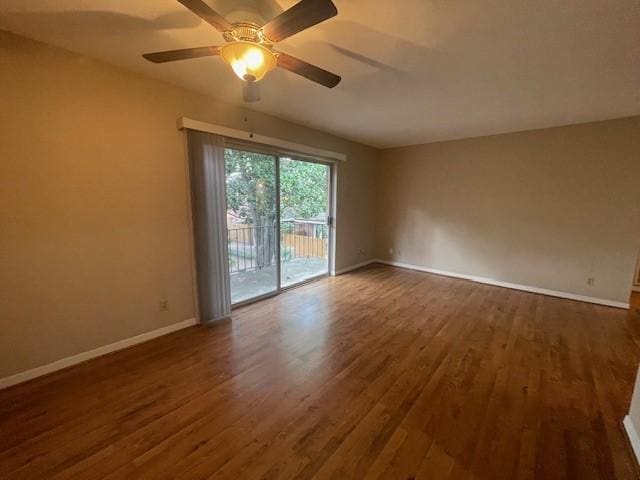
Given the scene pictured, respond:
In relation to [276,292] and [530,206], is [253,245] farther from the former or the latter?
[530,206]

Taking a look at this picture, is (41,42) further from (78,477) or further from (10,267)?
(78,477)

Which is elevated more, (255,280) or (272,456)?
(255,280)

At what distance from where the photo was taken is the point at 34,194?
6.22 feet

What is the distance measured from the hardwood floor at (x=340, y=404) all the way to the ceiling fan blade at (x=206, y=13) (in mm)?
2085

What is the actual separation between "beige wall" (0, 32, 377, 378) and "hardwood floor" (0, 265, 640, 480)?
1.14 ft

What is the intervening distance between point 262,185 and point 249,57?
2123 mm

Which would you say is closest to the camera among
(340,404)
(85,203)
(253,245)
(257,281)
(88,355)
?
(340,404)

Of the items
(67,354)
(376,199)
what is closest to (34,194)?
(67,354)

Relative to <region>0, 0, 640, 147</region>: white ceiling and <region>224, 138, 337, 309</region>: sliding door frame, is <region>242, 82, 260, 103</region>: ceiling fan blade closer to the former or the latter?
<region>0, 0, 640, 147</region>: white ceiling

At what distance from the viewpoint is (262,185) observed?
3.44 m

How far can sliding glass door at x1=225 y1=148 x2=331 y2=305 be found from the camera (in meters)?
3.26

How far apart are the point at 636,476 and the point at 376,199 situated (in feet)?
15.4

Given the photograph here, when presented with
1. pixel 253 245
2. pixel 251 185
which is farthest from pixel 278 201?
pixel 253 245

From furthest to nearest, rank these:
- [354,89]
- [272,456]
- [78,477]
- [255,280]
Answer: [255,280], [354,89], [272,456], [78,477]
